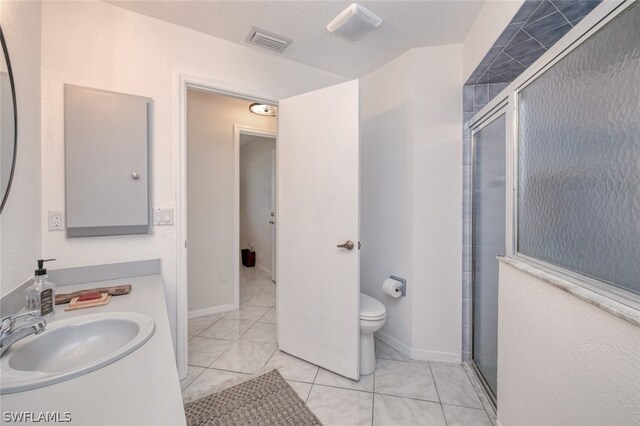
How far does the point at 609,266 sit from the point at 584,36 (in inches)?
28.9

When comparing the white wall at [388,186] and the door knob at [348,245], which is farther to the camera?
the white wall at [388,186]

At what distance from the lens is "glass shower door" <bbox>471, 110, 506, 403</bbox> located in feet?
4.89

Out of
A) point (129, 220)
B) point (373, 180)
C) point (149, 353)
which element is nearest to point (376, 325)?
point (373, 180)

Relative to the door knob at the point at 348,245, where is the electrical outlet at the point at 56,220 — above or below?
above

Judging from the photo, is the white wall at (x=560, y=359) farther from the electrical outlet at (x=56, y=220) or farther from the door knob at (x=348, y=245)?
the electrical outlet at (x=56, y=220)

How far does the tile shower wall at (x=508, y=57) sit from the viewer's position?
1.11 meters

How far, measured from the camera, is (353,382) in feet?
5.42

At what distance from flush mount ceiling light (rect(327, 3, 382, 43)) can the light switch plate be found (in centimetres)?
158

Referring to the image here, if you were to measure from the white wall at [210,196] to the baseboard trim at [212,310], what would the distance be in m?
0.03

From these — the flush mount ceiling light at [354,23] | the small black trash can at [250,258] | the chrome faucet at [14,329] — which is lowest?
the small black trash can at [250,258]

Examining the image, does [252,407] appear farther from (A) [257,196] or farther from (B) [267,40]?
(A) [257,196]

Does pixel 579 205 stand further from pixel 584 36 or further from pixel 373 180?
pixel 373 180

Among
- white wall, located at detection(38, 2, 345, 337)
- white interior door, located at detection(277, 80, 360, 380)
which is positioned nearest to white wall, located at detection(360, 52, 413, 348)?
white interior door, located at detection(277, 80, 360, 380)

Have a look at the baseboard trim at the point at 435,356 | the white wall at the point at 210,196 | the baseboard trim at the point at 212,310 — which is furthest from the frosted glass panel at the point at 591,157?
the baseboard trim at the point at 212,310
